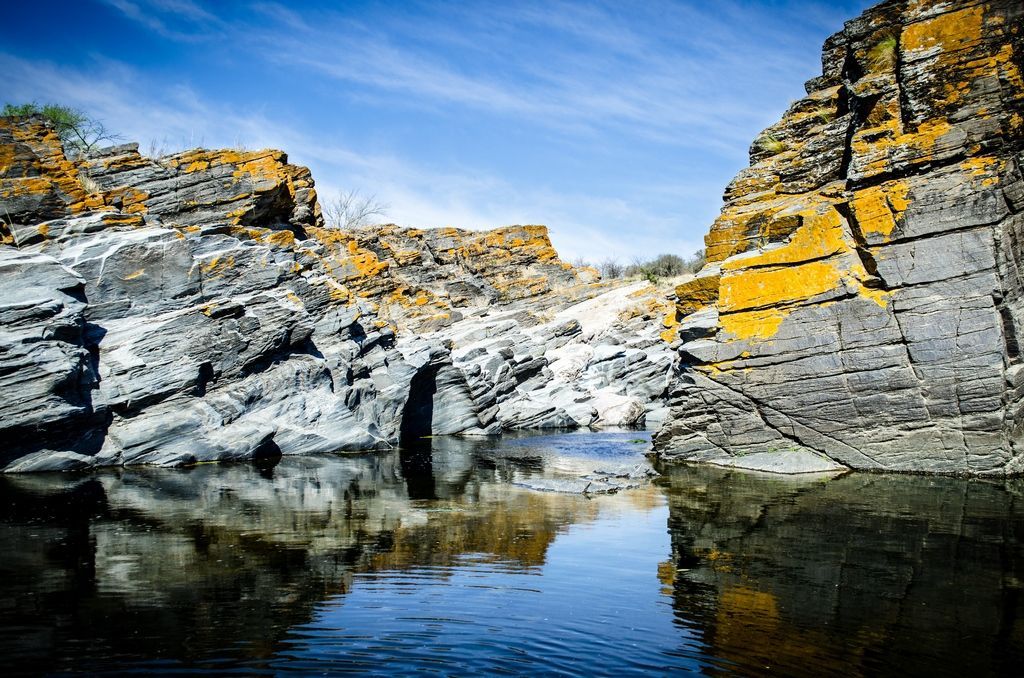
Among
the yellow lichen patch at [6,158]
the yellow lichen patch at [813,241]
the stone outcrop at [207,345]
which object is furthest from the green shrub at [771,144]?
the yellow lichen patch at [6,158]

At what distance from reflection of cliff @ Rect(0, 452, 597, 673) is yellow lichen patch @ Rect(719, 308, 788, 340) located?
7.28 m

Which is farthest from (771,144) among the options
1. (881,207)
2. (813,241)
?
(881,207)

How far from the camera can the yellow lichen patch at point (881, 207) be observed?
17.9 meters

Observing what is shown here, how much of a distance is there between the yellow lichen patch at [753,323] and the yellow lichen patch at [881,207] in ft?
9.36

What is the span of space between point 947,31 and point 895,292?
675 cm

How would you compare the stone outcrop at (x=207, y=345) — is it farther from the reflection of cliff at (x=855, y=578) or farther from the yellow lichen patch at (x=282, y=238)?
the reflection of cliff at (x=855, y=578)

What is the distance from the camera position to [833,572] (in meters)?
9.07

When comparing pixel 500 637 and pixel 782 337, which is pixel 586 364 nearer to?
pixel 782 337

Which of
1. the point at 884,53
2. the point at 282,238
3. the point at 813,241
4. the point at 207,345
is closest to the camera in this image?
the point at 813,241

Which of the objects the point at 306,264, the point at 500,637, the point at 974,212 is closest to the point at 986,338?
the point at 974,212

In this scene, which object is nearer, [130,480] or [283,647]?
[283,647]

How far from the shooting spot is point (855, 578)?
8.77 metres

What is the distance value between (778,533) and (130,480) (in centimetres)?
1441

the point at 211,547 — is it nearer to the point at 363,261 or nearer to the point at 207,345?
the point at 207,345
